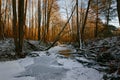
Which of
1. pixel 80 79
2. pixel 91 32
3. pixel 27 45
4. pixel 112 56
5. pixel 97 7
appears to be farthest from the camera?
pixel 91 32

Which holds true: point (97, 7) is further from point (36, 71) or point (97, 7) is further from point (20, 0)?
point (36, 71)

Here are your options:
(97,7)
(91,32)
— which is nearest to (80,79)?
(97,7)

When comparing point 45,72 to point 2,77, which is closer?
point 2,77

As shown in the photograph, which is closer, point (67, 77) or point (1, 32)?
point (67, 77)

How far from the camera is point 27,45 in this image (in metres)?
17.3

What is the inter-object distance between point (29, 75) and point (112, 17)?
20723mm

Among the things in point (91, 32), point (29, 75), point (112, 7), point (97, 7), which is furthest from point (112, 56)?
point (91, 32)

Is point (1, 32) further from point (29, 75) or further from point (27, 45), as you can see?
point (29, 75)

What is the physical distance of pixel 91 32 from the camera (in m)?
43.6

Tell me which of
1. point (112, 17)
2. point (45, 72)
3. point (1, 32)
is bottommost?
point (45, 72)

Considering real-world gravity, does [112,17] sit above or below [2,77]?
above

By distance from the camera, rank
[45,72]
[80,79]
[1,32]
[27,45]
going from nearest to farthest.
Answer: [80,79] → [45,72] → [27,45] → [1,32]


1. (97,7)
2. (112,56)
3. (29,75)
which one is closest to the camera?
(29,75)

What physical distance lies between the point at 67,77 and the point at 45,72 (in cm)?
120
